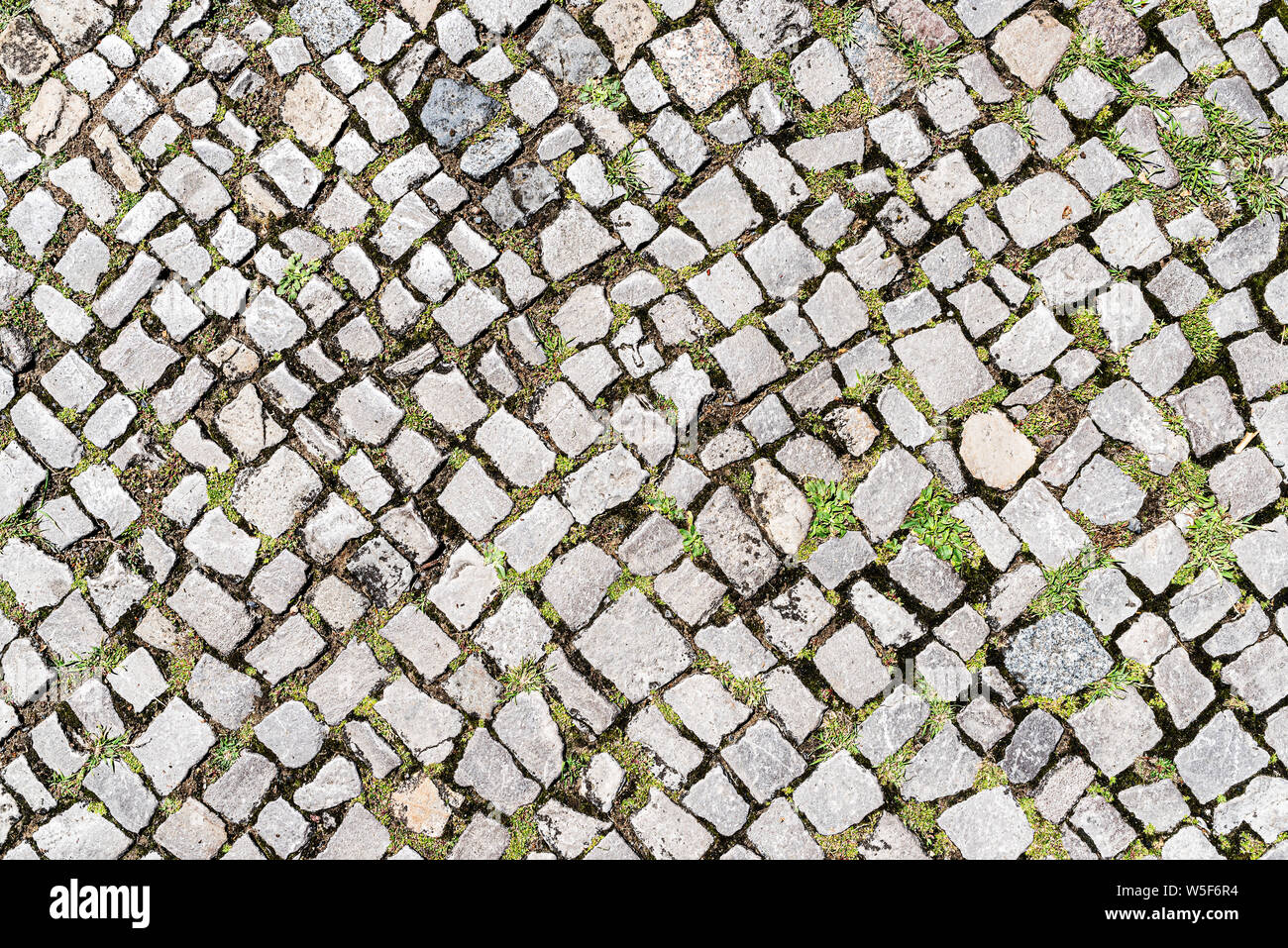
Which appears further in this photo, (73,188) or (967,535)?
(73,188)

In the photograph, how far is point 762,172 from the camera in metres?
3.09

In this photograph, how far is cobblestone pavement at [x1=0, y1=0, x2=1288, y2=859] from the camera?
3.00 meters

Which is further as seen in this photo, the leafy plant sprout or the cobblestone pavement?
the leafy plant sprout

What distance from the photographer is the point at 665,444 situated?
305 centimetres

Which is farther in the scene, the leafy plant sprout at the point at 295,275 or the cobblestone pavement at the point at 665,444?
the leafy plant sprout at the point at 295,275

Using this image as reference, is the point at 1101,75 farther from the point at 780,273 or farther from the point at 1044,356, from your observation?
the point at 780,273

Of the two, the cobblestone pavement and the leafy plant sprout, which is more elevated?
the leafy plant sprout

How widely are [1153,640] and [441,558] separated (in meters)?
2.89

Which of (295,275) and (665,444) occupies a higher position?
(295,275)

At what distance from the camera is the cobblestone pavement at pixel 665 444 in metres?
3.00
